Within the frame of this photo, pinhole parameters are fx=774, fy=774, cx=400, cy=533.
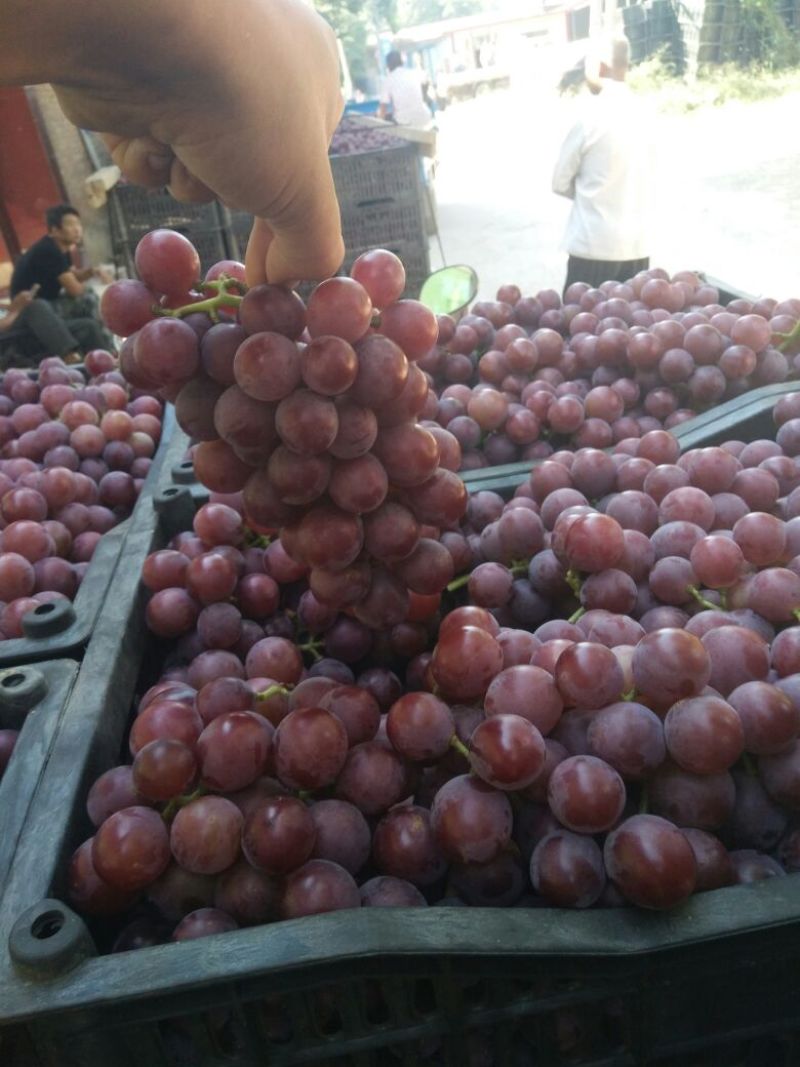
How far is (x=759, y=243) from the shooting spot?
5.60m

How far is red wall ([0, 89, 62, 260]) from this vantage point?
225 inches

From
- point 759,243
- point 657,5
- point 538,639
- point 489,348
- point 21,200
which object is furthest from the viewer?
point 657,5

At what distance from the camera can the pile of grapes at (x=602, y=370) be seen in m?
1.59

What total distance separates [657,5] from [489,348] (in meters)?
12.9

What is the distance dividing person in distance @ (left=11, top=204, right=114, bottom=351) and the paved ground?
8.52ft

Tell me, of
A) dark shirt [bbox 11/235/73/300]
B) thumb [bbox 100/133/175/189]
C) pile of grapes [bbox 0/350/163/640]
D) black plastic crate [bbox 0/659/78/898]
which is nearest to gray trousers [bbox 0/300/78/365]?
dark shirt [bbox 11/235/73/300]

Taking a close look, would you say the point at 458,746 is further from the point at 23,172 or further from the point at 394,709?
the point at 23,172

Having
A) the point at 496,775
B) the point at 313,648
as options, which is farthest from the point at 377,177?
the point at 496,775

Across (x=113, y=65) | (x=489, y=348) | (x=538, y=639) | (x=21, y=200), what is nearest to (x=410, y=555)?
(x=538, y=639)

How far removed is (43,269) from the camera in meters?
4.27

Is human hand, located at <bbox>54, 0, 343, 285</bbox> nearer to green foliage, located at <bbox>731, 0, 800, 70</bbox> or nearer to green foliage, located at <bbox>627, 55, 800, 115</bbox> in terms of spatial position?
green foliage, located at <bbox>731, 0, 800, 70</bbox>

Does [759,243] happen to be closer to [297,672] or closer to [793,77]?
[297,672]

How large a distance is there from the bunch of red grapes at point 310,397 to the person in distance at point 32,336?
332 cm

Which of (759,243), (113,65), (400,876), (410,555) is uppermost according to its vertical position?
(113,65)
